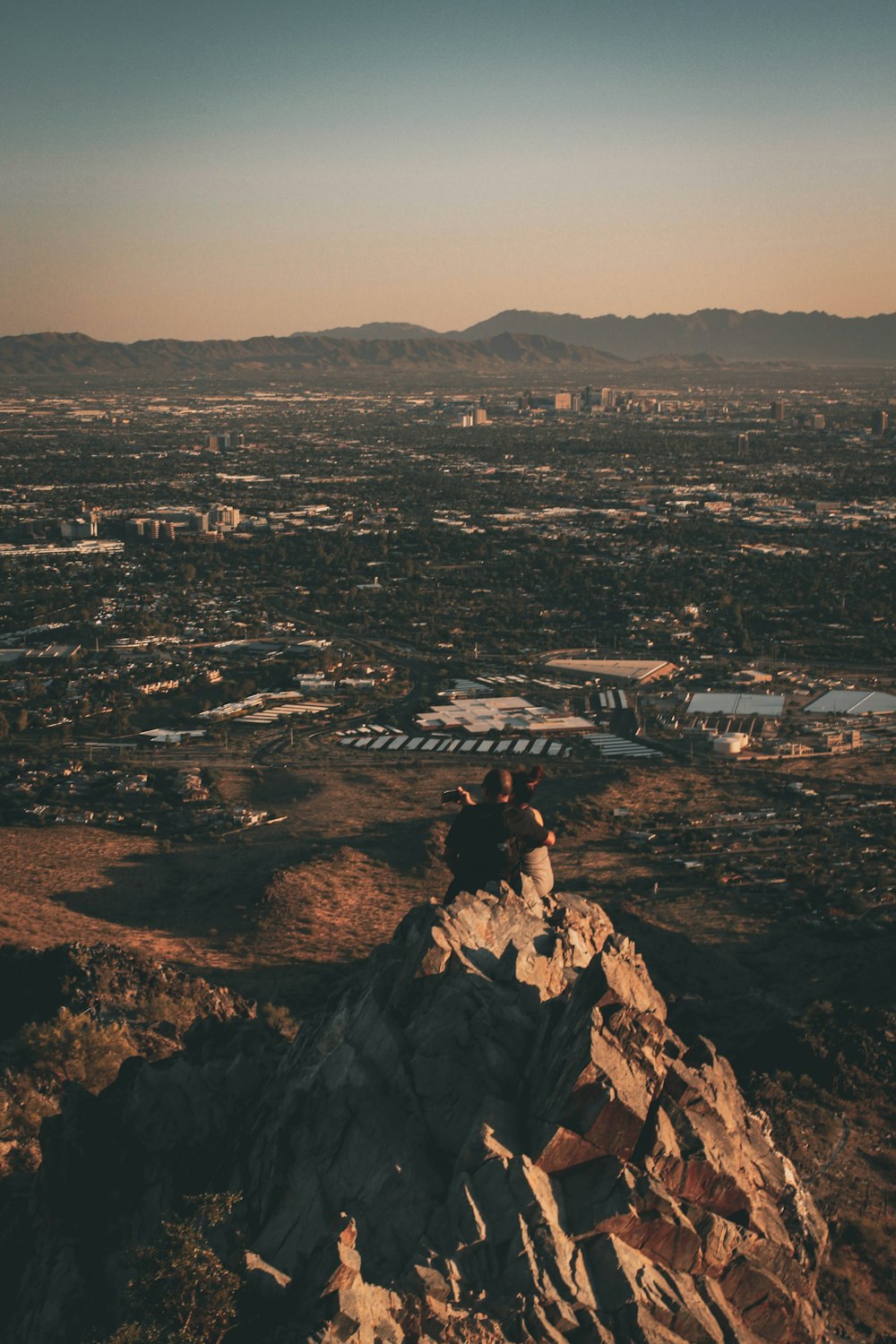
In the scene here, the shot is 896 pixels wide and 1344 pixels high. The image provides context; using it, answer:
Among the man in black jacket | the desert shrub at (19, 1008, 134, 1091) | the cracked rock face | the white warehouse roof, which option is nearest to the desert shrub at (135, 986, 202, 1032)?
the desert shrub at (19, 1008, 134, 1091)

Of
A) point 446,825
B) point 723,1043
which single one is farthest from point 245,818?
point 723,1043

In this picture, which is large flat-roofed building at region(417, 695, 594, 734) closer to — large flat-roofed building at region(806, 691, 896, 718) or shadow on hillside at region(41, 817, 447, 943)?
large flat-roofed building at region(806, 691, 896, 718)

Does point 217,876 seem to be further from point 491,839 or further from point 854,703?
point 854,703

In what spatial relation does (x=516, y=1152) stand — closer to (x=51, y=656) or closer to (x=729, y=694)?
(x=729, y=694)

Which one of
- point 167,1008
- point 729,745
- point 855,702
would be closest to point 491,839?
point 167,1008

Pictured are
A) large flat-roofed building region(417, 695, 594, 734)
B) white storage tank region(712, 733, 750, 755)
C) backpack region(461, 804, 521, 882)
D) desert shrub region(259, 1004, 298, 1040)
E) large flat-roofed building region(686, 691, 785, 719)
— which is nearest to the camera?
backpack region(461, 804, 521, 882)
